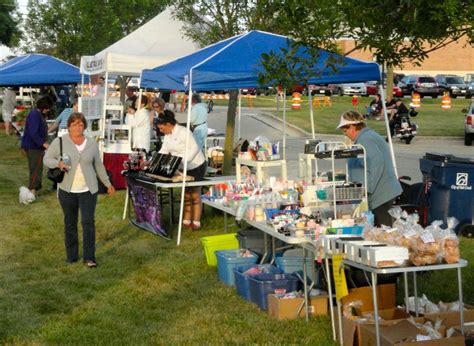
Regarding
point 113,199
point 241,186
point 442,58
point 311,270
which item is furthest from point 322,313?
point 442,58

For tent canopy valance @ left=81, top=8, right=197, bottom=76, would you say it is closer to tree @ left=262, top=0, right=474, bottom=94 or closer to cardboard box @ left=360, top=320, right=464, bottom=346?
tree @ left=262, top=0, right=474, bottom=94

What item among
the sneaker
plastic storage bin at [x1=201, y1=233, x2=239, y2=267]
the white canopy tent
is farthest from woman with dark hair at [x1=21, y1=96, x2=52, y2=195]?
plastic storage bin at [x1=201, y1=233, x2=239, y2=267]

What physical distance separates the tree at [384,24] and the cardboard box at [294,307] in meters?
2.16

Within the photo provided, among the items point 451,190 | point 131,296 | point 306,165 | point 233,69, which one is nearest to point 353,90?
point 233,69

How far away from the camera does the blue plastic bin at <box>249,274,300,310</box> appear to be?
8398 millimetres

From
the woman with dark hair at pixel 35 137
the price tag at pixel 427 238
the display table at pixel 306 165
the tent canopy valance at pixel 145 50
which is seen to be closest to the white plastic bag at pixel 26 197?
the woman with dark hair at pixel 35 137

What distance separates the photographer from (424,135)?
31641 mm

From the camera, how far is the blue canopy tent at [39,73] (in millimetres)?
26266

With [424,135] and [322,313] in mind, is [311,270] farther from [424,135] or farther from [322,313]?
[424,135]

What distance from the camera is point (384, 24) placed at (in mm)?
6527

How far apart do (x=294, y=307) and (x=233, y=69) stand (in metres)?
4.89

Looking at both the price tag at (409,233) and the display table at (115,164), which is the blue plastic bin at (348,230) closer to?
the price tag at (409,233)

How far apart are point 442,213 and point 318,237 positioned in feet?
14.7

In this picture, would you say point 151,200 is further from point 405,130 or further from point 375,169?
point 405,130
